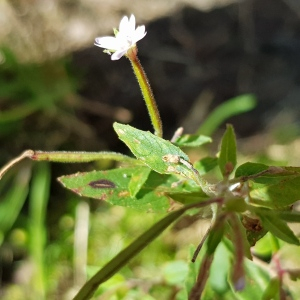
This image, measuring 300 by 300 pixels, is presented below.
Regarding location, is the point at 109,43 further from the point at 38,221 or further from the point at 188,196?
the point at 38,221

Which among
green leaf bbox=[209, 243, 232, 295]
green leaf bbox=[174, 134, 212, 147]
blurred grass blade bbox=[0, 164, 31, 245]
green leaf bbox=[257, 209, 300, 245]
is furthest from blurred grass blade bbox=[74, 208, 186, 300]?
blurred grass blade bbox=[0, 164, 31, 245]

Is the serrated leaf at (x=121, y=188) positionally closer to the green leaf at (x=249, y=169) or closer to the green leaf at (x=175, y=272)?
the green leaf at (x=249, y=169)

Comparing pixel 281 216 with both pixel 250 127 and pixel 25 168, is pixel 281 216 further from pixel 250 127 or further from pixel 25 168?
pixel 250 127

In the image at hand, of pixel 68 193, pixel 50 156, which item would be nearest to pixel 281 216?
pixel 50 156

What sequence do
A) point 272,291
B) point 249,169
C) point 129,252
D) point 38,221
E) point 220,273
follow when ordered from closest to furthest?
point 129,252 < point 249,169 < point 272,291 < point 220,273 < point 38,221

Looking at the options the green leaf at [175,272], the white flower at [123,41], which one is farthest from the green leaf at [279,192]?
the green leaf at [175,272]

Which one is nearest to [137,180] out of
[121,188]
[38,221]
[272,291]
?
[121,188]

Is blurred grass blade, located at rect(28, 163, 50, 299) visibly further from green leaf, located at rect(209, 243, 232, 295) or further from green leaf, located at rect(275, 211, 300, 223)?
green leaf, located at rect(275, 211, 300, 223)
